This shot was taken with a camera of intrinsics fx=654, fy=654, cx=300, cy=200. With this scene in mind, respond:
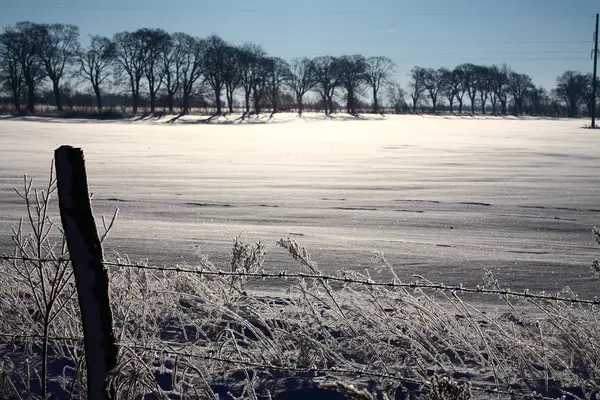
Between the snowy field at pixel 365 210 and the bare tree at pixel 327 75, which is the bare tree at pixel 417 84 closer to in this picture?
the bare tree at pixel 327 75

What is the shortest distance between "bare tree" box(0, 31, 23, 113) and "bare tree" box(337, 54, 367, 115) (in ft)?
117

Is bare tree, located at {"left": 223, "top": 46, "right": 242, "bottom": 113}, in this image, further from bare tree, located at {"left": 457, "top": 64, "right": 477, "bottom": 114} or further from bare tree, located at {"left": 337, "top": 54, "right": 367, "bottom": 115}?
bare tree, located at {"left": 457, "top": 64, "right": 477, "bottom": 114}

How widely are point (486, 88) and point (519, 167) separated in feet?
246

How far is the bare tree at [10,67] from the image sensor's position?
52375mm

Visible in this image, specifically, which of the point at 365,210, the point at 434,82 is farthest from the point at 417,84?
the point at 365,210

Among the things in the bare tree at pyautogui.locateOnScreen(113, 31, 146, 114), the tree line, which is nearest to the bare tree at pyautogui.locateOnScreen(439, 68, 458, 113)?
the tree line

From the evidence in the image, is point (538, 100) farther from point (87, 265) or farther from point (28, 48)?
point (87, 265)

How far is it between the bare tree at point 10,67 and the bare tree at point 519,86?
2343 inches

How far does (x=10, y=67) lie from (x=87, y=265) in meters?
57.1

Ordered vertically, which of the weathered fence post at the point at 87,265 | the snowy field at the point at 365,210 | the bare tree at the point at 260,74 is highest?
the bare tree at the point at 260,74

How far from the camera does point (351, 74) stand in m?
76.6

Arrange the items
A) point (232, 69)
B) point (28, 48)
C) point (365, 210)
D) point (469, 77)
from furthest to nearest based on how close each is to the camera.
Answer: point (469, 77)
point (232, 69)
point (28, 48)
point (365, 210)

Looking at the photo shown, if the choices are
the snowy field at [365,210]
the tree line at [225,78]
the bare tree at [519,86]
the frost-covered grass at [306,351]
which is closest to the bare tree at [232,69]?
the tree line at [225,78]

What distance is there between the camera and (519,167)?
46.0 feet
